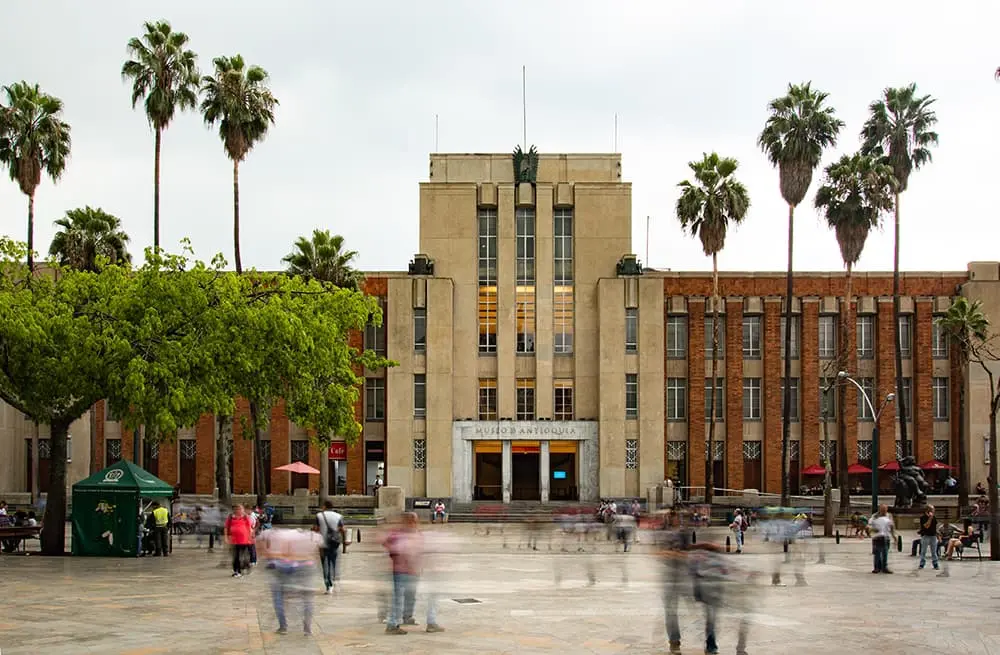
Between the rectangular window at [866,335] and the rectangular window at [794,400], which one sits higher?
the rectangular window at [866,335]

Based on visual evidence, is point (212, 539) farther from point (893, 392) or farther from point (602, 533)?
point (893, 392)

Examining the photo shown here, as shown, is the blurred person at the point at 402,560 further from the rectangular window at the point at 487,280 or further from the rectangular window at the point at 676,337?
the rectangular window at the point at 676,337

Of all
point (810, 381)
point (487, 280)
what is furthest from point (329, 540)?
point (810, 381)

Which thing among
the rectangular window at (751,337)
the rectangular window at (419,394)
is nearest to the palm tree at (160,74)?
the rectangular window at (419,394)

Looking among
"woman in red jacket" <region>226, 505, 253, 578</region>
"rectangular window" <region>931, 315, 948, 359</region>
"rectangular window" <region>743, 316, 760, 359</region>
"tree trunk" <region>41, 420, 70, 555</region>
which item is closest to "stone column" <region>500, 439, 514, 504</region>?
"rectangular window" <region>743, 316, 760, 359</region>

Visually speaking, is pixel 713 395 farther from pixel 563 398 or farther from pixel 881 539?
pixel 881 539

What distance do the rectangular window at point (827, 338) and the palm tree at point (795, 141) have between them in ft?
27.8

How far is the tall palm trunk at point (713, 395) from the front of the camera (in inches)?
2292

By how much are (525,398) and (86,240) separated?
2328cm

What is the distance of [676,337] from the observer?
211ft

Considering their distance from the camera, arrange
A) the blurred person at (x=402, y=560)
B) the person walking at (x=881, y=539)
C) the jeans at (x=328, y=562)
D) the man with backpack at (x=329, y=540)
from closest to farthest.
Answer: the blurred person at (x=402, y=560), the man with backpack at (x=329, y=540), the jeans at (x=328, y=562), the person walking at (x=881, y=539)

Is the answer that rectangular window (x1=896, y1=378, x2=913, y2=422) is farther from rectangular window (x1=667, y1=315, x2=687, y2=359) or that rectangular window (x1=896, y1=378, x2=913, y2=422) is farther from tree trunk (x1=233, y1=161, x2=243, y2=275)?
tree trunk (x1=233, y1=161, x2=243, y2=275)

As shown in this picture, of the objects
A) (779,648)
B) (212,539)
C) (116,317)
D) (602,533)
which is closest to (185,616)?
(779,648)

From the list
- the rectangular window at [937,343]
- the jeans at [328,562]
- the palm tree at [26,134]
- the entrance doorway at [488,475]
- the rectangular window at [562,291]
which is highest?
the palm tree at [26,134]
